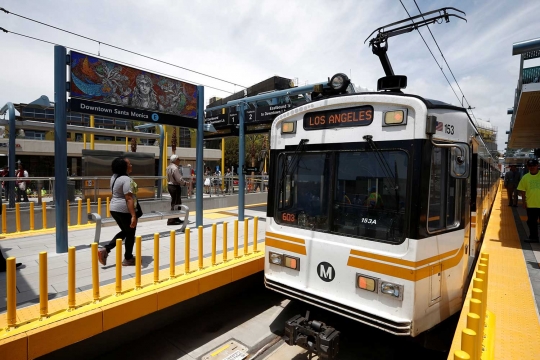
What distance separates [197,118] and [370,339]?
6.19m

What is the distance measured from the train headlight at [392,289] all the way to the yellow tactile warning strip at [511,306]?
0.62 metres

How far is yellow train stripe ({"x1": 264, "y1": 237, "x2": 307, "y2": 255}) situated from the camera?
158 inches

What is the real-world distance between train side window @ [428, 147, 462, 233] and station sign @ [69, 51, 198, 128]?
19.4 feet

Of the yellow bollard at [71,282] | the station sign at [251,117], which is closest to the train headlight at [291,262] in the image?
the yellow bollard at [71,282]

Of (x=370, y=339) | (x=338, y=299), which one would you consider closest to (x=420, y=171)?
(x=338, y=299)

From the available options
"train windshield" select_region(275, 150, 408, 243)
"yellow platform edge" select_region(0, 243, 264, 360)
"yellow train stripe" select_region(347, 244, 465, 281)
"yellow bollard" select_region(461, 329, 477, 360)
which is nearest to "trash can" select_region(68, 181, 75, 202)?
"yellow platform edge" select_region(0, 243, 264, 360)

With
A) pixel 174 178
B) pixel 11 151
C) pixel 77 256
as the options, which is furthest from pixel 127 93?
pixel 11 151

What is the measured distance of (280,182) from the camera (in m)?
4.36

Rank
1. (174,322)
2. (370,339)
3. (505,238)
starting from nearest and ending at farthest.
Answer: (370,339)
(174,322)
(505,238)

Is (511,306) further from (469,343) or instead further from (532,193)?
(532,193)

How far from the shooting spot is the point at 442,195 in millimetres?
3600

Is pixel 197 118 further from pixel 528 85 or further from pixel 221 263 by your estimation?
pixel 528 85

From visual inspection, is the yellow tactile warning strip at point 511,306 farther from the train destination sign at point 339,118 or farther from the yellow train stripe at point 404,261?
the train destination sign at point 339,118

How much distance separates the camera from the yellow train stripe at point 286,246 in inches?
158
